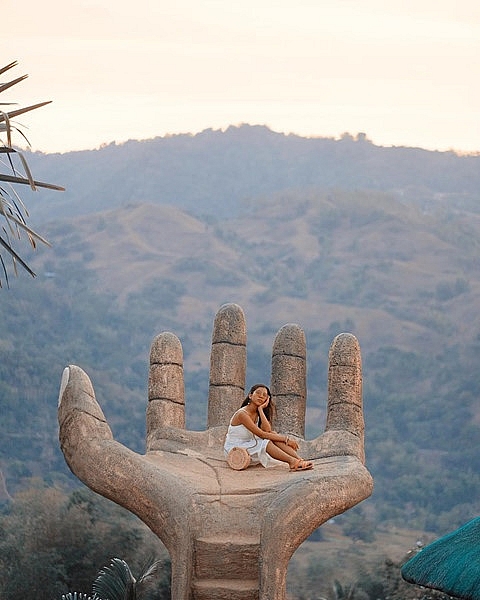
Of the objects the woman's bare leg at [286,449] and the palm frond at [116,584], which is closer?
the woman's bare leg at [286,449]

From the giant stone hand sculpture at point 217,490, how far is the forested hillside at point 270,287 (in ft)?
115

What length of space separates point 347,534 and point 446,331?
28.2 meters

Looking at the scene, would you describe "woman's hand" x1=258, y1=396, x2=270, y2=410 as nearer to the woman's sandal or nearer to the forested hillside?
the woman's sandal

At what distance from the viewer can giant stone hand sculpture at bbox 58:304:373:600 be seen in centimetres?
1264

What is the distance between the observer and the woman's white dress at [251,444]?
46.6 feet

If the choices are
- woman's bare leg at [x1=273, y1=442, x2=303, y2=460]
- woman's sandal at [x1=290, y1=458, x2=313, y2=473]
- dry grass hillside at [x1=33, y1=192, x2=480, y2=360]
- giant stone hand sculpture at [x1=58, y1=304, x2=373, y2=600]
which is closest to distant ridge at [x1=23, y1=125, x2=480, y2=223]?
dry grass hillside at [x1=33, y1=192, x2=480, y2=360]

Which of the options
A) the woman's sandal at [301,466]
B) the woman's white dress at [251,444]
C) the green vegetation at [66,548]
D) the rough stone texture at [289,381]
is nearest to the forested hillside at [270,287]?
the green vegetation at [66,548]

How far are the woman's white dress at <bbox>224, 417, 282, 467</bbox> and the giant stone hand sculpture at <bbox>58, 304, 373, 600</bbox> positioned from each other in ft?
0.36

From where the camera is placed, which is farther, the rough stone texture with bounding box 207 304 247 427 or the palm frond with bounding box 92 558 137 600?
the palm frond with bounding box 92 558 137 600

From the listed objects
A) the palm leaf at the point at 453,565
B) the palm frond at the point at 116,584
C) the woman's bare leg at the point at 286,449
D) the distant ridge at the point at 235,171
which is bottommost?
the palm frond at the point at 116,584

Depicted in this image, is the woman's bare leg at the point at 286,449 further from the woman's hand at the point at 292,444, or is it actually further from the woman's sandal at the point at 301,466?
the woman's sandal at the point at 301,466

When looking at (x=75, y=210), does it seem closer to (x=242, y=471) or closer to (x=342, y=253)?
(x=342, y=253)

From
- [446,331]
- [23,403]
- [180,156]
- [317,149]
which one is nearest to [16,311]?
[23,403]

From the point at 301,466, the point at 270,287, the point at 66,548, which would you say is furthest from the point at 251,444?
the point at 270,287
